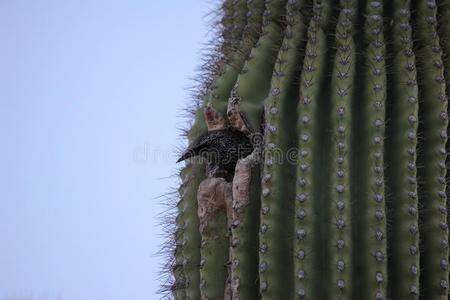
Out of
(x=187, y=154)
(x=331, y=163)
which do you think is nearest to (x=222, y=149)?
(x=187, y=154)

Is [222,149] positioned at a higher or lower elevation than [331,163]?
higher

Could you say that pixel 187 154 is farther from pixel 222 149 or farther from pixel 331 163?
pixel 331 163

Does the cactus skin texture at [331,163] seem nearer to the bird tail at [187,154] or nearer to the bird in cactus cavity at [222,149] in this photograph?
the bird in cactus cavity at [222,149]

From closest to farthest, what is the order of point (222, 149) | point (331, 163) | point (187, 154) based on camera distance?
point (331, 163) → point (222, 149) → point (187, 154)

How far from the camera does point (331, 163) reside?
3127mm

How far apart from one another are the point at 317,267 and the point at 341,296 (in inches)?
6.1

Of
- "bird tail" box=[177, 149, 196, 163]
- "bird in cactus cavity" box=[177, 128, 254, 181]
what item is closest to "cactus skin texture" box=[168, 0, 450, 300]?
"bird in cactus cavity" box=[177, 128, 254, 181]

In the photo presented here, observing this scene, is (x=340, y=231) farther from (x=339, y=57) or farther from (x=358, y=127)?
(x=339, y=57)

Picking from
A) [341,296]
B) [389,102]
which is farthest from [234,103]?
[341,296]

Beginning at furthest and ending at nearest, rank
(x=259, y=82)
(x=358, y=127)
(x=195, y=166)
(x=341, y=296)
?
(x=195, y=166), (x=259, y=82), (x=358, y=127), (x=341, y=296)

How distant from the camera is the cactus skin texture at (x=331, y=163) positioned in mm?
3061

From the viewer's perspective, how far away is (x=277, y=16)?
11.9ft

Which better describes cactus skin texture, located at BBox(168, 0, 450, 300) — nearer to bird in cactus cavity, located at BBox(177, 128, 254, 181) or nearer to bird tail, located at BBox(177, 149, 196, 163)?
bird in cactus cavity, located at BBox(177, 128, 254, 181)

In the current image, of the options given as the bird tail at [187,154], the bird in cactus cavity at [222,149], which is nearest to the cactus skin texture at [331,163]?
the bird in cactus cavity at [222,149]
